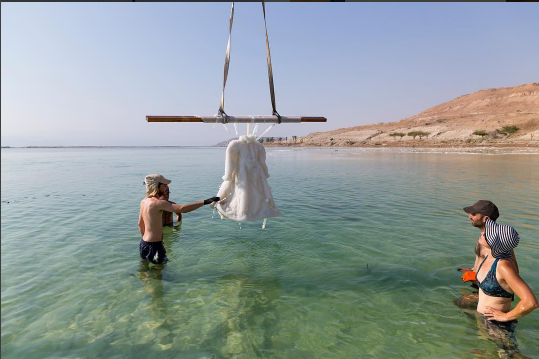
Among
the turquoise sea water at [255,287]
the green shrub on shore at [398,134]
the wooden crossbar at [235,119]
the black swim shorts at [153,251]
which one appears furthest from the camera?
the green shrub on shore at [398,134]

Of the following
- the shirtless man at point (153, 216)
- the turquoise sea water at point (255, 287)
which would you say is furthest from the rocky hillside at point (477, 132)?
the shirtless man at point (153, 216)

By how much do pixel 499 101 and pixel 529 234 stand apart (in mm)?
217304

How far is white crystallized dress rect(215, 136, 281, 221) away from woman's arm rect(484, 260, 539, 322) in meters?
3.75

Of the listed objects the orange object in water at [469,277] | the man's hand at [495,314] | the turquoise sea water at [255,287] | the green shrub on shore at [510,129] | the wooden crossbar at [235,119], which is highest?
the green shrub on shore at [510,129]

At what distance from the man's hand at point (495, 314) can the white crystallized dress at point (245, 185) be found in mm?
3782

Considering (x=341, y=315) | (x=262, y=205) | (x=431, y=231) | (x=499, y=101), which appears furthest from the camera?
(x=499, y=101)

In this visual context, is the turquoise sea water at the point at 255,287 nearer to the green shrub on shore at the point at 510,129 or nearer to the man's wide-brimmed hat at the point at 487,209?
the man's wide-brimmed hat at the point at 487,209

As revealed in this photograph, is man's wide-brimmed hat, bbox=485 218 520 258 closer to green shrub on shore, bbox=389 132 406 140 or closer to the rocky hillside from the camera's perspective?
the rocky hillside

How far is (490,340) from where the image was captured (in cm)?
440

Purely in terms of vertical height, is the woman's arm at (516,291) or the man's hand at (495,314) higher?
the woman's arm at (516,291)

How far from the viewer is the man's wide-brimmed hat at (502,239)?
3.82m

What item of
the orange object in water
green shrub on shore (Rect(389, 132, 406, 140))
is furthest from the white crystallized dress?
green shrub on shore (Rect(389, 132, 406, 140))

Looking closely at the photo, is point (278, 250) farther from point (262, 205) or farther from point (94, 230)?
point (94, 230)

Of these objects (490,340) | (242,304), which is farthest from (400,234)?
(242,304)
